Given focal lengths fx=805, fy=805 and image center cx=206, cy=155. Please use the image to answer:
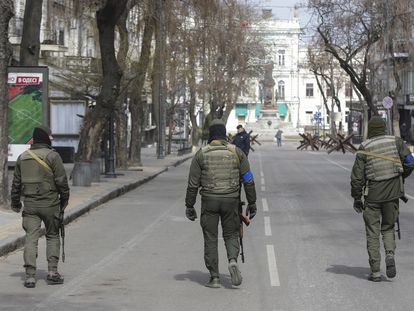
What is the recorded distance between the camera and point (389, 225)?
942 centimetres

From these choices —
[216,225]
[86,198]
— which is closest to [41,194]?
[216,225]

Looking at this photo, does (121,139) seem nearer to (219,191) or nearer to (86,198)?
(86,198)

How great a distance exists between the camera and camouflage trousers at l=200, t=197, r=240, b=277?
28.9 ft

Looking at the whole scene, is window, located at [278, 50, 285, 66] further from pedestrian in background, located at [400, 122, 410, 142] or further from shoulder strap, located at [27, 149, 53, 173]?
shoulder strap, located at [27, 149, 53, 173]

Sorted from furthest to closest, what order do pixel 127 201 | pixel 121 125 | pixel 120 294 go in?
pixel 121 125, pixel 127 201, pixel 120 294

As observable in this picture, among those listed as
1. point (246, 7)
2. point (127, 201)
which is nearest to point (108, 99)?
point (127, 201)

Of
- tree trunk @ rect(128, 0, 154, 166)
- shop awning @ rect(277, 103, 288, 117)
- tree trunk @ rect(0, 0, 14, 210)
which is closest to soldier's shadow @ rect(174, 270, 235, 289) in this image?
tree trunk @ rect(0, 0, 14, 210)

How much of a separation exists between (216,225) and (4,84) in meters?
7.92

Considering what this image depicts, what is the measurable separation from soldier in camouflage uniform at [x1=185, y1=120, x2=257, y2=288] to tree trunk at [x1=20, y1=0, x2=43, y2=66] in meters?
15.3

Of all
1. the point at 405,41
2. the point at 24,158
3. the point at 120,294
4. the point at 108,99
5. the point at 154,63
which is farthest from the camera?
the point at 405,41

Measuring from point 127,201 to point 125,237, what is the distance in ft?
23.0

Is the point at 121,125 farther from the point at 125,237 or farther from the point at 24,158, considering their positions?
the point at 24,158

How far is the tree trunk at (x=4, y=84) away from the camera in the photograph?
49.5ft

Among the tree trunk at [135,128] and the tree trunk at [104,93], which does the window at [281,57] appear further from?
the tree trunk at [104,93]
